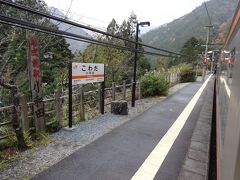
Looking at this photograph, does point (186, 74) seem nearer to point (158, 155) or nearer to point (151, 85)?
point (151, 85)

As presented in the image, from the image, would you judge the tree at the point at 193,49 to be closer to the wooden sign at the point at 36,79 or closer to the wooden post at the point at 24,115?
the wooden sign at the point at 36,79

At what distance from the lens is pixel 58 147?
4.76 meters

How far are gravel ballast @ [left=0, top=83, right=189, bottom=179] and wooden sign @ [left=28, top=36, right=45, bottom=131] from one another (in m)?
0.54

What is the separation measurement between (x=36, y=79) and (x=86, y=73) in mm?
1772

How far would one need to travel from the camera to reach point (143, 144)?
5.18 m

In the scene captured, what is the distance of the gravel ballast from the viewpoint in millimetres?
3729

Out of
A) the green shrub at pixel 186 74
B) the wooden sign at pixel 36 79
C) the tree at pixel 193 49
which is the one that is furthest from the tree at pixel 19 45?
the tree at pixel 193 49

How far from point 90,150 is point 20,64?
4.56 m

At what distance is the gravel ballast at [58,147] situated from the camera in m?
3.73

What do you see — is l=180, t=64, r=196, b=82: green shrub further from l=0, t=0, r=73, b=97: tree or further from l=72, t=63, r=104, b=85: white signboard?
l=72, t=63, r=104, b=85: white signboard

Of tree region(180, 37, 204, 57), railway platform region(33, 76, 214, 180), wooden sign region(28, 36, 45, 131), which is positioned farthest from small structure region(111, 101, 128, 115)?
tree region(180, 37, 204, 57)

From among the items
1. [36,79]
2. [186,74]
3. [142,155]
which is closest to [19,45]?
[36,79]

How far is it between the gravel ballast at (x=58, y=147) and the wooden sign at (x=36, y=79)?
540mm

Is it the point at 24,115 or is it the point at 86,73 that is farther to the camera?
the point at 86,73
